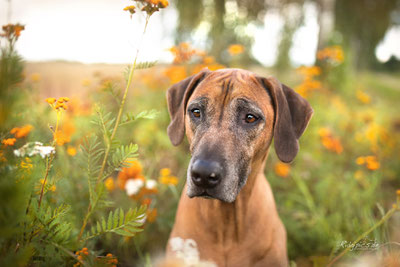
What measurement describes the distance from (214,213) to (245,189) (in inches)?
13.6

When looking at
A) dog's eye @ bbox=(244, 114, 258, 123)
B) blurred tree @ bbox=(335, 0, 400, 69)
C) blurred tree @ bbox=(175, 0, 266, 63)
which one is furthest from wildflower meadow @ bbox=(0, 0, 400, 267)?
blurred tree @ bbox=(335, 0, 400, 69)

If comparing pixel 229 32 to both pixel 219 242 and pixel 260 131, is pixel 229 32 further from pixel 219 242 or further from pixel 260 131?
pixel 219 242

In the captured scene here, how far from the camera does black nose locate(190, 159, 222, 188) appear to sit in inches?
82.0

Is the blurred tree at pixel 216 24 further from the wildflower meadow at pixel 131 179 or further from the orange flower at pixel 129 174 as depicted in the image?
the orange flower at pixel 129 174

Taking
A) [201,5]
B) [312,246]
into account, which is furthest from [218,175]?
[201,5]

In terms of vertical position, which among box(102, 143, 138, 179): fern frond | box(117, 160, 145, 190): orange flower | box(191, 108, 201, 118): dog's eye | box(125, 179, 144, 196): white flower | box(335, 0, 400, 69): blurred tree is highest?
box(335, 0, 400, 69): blurred tree

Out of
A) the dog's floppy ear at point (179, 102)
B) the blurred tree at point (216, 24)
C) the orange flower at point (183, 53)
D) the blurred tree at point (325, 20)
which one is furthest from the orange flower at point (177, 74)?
the blurred tree at point (325, 20)

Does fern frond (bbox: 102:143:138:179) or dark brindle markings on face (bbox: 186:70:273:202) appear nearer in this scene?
fern frond (bbox: 102:143:138:179)

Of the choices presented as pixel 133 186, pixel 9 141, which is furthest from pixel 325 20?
pixel 9 141

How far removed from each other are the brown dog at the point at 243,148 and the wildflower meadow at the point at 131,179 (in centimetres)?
41

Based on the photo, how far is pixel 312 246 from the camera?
3.48m

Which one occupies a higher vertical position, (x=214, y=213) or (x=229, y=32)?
(x=229, y=32)

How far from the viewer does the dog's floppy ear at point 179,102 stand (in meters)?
2.83

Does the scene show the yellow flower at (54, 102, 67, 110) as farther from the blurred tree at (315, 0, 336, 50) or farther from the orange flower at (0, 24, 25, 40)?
the blurred tree at (315, 0, 336, 50)
